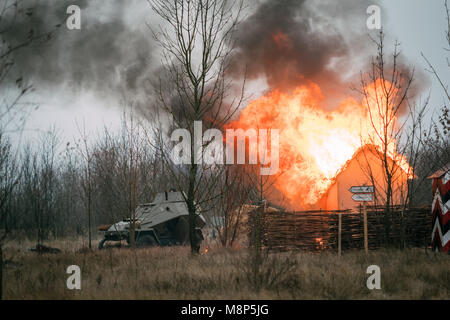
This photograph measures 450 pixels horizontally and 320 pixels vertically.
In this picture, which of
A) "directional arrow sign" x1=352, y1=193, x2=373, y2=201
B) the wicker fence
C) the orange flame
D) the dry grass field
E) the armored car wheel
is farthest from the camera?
the orange flame

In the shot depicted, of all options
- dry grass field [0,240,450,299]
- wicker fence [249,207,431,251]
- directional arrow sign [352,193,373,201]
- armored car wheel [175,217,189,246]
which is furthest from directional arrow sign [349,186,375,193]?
armored car wheel [175,217,189,246]

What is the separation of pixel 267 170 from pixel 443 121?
7151 mm

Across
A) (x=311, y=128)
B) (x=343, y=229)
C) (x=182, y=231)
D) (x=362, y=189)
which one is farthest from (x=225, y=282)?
(x=311, y=128)

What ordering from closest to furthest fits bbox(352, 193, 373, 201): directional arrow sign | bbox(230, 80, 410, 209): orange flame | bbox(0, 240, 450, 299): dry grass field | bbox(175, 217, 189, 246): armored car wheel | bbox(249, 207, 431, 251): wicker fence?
bbox(0, 240, 450, 299): dry grass field
bbox(352, 193, 373, 201): directional arrow sign
bbox(249, 207, 431, 251): wicker fence
bbox(175, 217, 189, 246): armored car wheel
bbox(230, 80, 410, 209): orange flame

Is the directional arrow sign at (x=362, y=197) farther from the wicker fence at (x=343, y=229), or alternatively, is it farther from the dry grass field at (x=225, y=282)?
the wicker fence at (x=343, y=229)

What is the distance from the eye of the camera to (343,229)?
1250 cm

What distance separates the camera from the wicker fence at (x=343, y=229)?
492 inches

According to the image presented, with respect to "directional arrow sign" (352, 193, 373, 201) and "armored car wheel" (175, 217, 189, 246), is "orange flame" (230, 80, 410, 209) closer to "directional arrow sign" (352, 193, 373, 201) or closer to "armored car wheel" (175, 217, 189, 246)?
"armored car wheel" (175, 217, 189, 246)

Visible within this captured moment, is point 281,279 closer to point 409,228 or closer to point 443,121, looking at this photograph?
point 409,228

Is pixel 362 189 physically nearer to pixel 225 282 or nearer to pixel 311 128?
pixel 225 282

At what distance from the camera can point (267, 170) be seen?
16.2 m

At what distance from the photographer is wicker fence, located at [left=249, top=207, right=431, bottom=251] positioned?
12492 millimetres

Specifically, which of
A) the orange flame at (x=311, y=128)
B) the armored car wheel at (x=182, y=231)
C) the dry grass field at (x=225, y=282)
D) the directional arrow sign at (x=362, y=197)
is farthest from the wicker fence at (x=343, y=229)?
the orange flame at (x=311, y=128)
